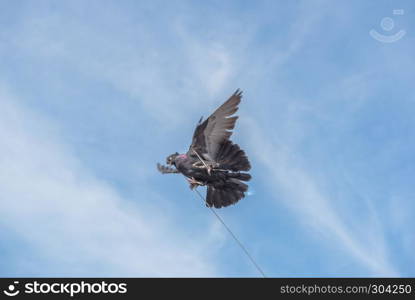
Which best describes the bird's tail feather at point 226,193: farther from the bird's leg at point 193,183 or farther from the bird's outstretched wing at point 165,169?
the bird's outstretched wing at point 165,169

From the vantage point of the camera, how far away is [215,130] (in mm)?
20641

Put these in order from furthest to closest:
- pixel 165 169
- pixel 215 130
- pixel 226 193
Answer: pixel 165 169 → pixel 226 193 → pixel 215 130

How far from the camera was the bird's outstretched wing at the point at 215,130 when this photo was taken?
20.1 meters

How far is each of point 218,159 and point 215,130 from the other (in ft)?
3.81

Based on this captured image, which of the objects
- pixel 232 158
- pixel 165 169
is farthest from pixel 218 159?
pixel 165 169

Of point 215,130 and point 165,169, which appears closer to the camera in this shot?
point 215,130

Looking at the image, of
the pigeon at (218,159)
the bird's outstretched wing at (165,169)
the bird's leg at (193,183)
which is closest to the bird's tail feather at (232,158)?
the pigeon at (218,159)

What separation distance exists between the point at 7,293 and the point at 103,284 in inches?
142

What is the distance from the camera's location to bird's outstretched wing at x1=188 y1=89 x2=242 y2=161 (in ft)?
66.0

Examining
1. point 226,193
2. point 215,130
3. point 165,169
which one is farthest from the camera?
point 165,169

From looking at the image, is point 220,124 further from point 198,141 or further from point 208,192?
point 208,192

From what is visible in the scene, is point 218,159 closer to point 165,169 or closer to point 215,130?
point 215,130

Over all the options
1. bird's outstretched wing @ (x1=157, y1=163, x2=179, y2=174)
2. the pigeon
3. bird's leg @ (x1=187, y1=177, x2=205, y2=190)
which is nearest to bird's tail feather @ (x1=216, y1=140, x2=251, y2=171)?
the pigeon

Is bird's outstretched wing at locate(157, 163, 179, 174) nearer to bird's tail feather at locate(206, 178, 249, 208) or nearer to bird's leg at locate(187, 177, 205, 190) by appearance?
bird's leg at locate(187, 177, 205, 190)
